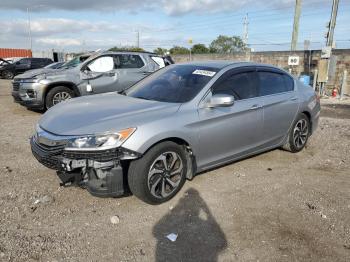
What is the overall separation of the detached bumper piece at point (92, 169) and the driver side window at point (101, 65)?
6.06 meters

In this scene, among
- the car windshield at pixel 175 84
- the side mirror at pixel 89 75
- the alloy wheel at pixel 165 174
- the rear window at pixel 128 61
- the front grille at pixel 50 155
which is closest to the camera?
the front grille at pixel 50 155

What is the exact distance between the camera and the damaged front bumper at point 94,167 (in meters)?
3.47

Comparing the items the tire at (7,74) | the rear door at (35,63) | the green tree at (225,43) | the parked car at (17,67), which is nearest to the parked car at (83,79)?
the rear door at (35,63)

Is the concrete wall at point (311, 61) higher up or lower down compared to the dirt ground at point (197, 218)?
higher up

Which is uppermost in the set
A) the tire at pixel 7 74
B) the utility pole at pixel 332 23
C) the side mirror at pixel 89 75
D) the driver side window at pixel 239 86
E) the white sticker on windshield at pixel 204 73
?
the utility pole at pixel 332 23

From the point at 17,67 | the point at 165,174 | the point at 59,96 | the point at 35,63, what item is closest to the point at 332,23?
the point at 59,96

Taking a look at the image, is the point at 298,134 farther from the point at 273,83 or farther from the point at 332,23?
the point at 332,23

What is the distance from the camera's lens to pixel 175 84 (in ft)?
15.4

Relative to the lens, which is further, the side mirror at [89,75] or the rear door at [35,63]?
the rear door at [35,63]

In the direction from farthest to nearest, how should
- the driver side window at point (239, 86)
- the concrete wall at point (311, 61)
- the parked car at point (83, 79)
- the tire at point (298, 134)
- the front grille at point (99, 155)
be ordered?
the concrete wall at point (311, 61) → the parked car at point (83, 79) → the tire at point (298, 134) → the driver side window at point (239, 86) → the front grille at point (99, 155)

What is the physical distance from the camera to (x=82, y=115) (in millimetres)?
3955

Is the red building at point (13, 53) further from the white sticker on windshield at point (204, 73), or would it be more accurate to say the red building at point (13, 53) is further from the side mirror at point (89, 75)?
the white sticker on windshield at point (204, 73)

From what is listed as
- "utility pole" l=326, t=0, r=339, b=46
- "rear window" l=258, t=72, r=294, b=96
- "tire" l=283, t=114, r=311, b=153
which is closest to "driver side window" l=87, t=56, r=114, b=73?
"rear window" l=258, t=72, r=294, b=96

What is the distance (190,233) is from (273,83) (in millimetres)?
3041
